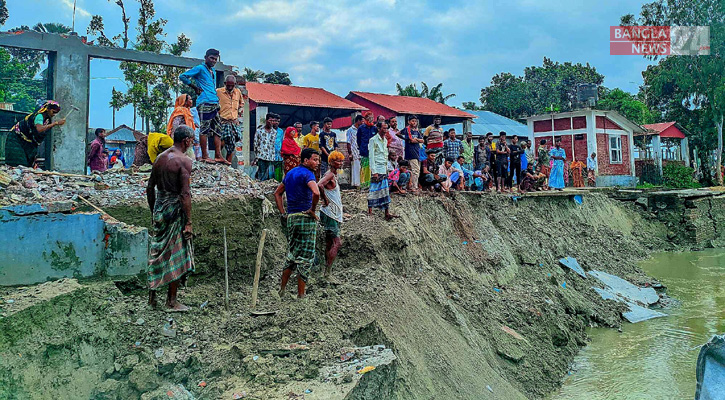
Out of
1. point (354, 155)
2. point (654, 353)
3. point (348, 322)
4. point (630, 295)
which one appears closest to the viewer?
point (348, 322)

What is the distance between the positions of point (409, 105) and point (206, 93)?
17163 mm


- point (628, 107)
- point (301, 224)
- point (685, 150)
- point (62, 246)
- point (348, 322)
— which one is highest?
point (628, 107)

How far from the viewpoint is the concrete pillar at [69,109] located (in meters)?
7.54

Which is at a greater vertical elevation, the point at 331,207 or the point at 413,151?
the point at 413,151

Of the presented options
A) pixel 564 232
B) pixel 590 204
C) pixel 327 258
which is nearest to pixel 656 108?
pixel 590 204

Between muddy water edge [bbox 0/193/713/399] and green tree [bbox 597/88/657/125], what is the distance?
27.3 metres

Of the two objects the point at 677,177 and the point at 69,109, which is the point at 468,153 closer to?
the point at 69,109

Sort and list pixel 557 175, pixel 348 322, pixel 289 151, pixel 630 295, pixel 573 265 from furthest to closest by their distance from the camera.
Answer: pixel 557 175
pixel 573 265
pixel 630 295
pixel 289 151
pixel 348 322

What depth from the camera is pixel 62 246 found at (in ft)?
13.8

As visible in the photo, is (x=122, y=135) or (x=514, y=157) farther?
(x=122, y=135)

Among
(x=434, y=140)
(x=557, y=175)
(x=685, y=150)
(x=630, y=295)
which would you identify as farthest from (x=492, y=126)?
(x=434, y=140)

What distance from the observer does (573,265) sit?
11.0m

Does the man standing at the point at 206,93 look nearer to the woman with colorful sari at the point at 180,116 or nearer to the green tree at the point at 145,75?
the woman with colorful sari at the point at 180,116

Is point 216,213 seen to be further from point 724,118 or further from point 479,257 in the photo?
point 724,118
